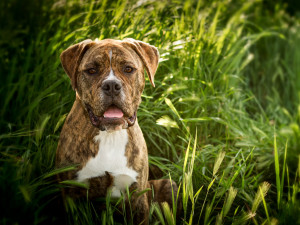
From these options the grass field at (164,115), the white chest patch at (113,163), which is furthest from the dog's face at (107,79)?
the grass field at (164,115)

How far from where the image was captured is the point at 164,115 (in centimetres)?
353

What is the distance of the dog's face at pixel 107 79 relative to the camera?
8.06ft

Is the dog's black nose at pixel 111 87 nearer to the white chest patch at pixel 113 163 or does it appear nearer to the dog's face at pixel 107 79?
the dog's face at pixel 107 79

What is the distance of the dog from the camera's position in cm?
252

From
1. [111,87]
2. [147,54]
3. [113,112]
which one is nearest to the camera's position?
[111,87]

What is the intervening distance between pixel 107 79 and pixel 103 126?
34 centimetres

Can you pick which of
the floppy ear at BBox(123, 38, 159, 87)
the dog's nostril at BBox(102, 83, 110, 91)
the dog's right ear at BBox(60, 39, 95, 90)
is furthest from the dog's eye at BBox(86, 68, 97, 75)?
the floppy ear at BBox(123, 38, 159, 87)

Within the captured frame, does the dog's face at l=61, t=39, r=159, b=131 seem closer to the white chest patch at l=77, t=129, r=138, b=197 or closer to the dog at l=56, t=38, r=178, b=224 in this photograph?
the dog at l=56, t=38, r=178, b=224

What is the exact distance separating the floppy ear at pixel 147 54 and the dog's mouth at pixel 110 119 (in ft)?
1.33

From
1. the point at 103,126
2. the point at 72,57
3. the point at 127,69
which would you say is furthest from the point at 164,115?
the point at 72,57

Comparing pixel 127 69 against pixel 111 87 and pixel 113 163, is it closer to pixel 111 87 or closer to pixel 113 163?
pixel 111 87

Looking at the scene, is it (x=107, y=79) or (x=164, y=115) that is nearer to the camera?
(x=107, y=79)

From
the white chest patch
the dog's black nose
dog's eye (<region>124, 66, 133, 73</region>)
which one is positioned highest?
dog's eye (<region>124, 66, 133, 73</region>)

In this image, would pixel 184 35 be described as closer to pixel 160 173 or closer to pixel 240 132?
pixel 240 132
